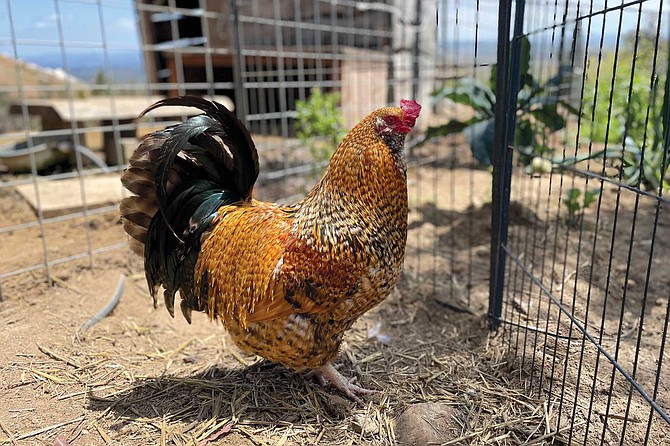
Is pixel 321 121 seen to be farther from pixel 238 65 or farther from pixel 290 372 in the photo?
pixel 290 372

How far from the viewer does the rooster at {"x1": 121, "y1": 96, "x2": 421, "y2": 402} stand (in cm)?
214

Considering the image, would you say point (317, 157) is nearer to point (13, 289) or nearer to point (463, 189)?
point (463, 189)

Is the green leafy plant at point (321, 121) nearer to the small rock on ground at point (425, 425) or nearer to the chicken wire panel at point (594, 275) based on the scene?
the chicken wire panel at point (594, 275)

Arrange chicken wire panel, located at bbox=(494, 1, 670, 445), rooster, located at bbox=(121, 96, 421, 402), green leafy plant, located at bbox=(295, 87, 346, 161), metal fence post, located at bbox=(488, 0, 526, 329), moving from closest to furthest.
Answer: chicken wire panel, located at bbox=(494, 1, 670, 445), rooster, located at bbox=(121, 96, 421, 402), metal fence post, located at bbox=(488, 0, 526, 329), green leafy plant, located at bbox=(295, 87, 346, 161)

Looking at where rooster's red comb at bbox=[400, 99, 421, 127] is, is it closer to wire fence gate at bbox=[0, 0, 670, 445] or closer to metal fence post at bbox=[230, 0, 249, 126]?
wire fence gate at bbox=[0, 0, 670, 445]

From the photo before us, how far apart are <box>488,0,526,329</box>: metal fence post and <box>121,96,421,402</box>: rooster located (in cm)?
61

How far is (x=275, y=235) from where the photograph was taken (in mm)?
2264

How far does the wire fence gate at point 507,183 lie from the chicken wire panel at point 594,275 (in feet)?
0.05

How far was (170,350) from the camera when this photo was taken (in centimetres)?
296

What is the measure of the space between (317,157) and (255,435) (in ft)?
12.6

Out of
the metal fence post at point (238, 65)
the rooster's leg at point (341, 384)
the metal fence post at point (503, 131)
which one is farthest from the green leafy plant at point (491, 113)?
the rooster's leg at point (341, 384)

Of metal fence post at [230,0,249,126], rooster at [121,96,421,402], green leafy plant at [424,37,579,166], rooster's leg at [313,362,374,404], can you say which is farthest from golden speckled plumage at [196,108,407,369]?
metal fence post at [230,0,249,126]

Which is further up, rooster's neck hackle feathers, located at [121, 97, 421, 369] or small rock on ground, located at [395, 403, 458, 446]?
rooster's neck hackle feathers, located at [121, 97, 421, 369]

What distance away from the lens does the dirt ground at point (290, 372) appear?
2.18 metres
